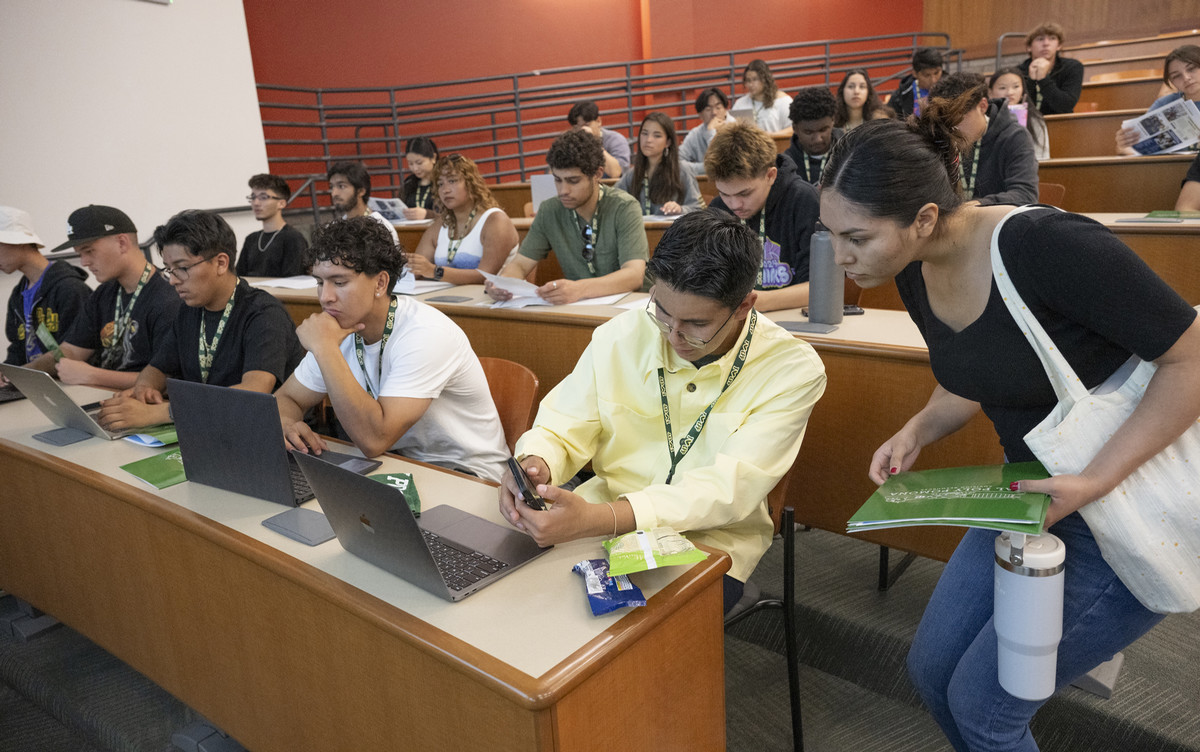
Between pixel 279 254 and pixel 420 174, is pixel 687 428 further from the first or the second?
pixel 420 174

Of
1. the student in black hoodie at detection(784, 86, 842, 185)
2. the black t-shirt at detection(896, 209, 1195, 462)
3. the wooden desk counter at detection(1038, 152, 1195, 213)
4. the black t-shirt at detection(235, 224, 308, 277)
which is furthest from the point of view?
the black t-shirt at detection(235, 224, 308, 277)

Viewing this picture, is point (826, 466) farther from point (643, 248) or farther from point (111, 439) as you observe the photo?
point (111, 439)

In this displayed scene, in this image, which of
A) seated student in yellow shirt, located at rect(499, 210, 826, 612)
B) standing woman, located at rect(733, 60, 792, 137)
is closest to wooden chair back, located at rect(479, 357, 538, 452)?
seated student in yellow shirt, located at rect(499, 210, 826, 612)

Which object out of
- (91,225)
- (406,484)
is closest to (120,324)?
(91,225)

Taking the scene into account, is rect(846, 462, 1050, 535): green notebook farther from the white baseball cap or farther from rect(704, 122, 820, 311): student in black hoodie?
the white baseball cap

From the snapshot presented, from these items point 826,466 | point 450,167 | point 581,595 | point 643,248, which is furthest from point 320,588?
point 450,167

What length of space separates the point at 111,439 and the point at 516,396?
0.99 metres

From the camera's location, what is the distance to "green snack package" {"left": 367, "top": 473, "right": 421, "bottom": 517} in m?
1.45

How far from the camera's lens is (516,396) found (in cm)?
203

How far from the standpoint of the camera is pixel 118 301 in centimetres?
284

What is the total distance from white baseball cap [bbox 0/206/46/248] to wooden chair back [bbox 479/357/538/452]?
2.32 meters

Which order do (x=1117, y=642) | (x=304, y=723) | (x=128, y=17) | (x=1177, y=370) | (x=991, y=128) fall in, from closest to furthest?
(x=1177, y=370) → (x=1117, y=642) → (x=304, y=723) → (x=991, y=128) → (x=128, y=17)

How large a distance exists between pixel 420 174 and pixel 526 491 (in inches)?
176

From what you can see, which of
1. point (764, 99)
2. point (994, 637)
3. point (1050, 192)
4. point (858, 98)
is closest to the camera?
point (994, 637)
